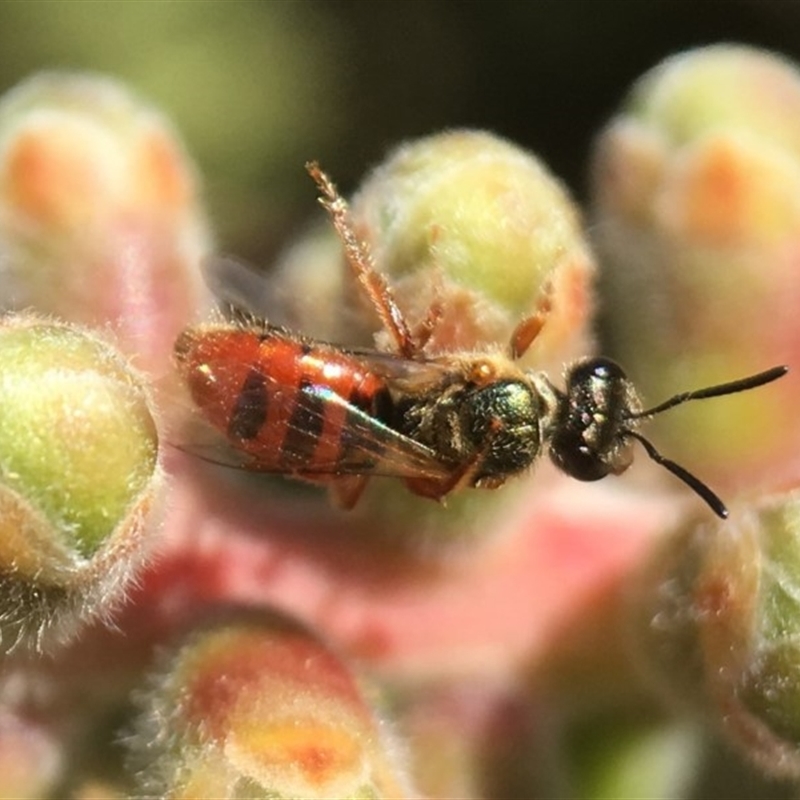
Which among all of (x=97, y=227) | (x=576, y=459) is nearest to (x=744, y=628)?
(x=576, y=459)

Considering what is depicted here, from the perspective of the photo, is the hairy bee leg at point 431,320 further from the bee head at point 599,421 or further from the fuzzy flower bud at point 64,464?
the fuzzy flower bud at point 64,464

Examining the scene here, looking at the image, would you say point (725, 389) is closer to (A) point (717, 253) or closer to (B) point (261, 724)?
(A) point (717, 253)

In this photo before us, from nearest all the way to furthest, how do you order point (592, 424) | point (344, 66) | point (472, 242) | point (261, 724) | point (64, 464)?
1. point (64, 464)
2. point (261, 724)
3. point (472, 242)
4. point (592, 424)
5. point (344, 66)

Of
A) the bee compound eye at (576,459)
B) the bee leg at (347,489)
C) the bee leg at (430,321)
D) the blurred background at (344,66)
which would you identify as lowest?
the blurred background at (344,66)

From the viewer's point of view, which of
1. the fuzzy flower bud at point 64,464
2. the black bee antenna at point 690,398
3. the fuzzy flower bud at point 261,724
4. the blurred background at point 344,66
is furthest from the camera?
the blurred background at point 344,66

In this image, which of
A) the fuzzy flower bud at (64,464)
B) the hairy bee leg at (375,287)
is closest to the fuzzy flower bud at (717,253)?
the hairy bee leg at (375,287)

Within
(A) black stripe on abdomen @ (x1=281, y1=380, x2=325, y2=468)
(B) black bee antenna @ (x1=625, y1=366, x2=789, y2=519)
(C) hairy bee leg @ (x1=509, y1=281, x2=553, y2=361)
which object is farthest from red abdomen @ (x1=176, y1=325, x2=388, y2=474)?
(B) black bee antenna @ (x1=625, y1=366, x2=789, y2=519)

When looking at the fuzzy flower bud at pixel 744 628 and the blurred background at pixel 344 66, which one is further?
the blurred background at pixel 344 66
